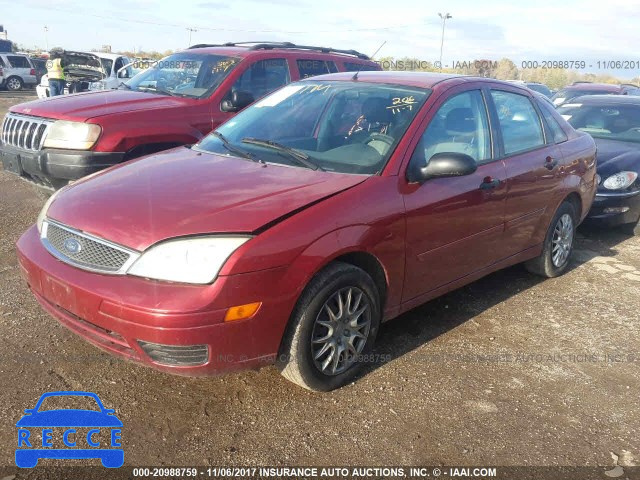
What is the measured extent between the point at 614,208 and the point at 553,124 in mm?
1907

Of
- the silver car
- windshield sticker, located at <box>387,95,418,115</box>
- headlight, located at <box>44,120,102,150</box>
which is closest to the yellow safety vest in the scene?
headlight, located at <box>44,120,102,150</box>

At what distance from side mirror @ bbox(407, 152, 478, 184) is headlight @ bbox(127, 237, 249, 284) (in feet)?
4.07

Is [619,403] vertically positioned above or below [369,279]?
below

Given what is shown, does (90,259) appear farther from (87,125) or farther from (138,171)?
(87,125)

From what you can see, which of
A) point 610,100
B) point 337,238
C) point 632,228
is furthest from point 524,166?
point 610,100

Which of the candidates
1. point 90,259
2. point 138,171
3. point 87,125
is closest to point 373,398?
point 90,259

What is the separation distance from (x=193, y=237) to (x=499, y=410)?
73.7 inches

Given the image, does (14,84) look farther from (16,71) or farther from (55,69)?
(55,69)

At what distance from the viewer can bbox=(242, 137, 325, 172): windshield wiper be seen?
347cm

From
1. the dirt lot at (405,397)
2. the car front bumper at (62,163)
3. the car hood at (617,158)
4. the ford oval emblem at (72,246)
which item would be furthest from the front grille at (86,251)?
the car hood at (617,158)

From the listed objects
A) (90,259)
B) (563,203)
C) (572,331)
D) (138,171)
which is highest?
(138,171)

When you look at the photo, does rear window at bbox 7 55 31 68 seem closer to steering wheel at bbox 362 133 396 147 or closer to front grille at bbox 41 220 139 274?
front grille at bbox 41 220 139 274

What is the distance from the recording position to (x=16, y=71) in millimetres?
26531

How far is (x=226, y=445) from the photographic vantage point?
276 cm
